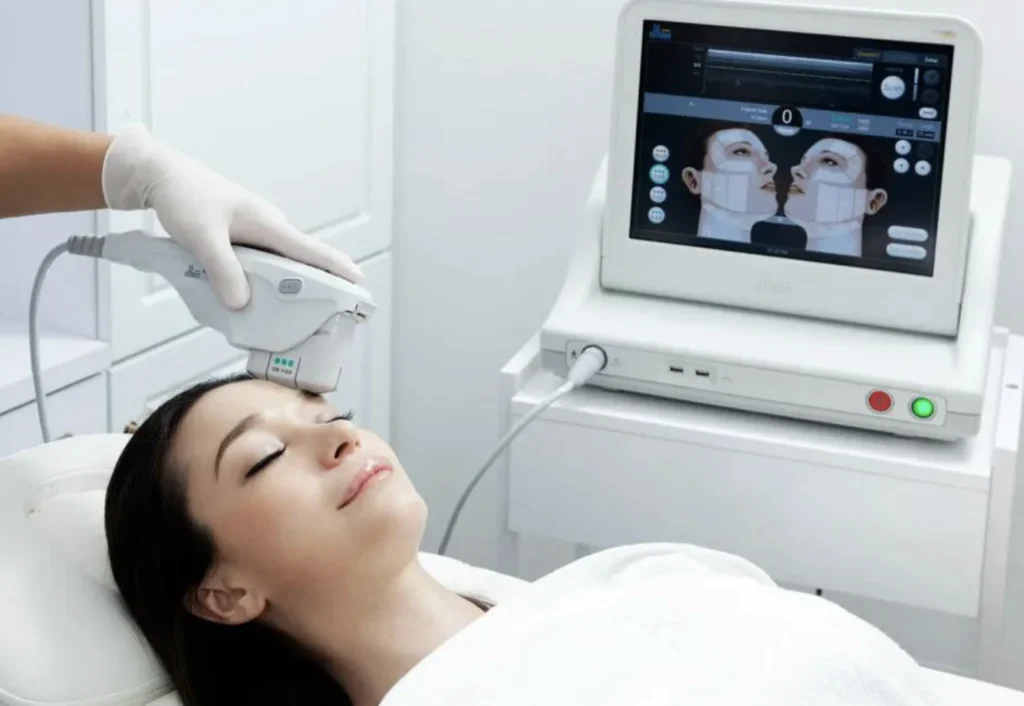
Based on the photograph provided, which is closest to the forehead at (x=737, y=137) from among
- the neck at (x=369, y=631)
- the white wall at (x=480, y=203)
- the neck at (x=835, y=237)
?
the neck at (x=835, y=237)

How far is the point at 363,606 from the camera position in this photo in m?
1.37

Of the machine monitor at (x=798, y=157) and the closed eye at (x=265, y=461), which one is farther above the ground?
the machine monitor at (x=798, y=157)

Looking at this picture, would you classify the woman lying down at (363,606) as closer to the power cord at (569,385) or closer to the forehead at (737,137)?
the power cord at (569,385)

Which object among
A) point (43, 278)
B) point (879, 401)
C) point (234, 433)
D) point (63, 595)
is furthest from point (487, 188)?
point (63, 595)

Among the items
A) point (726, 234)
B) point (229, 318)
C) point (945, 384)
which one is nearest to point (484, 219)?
point (726, 234)

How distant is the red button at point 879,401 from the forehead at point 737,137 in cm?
34

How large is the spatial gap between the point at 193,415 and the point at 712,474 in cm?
69

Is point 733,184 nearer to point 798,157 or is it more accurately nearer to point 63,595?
point 798,157

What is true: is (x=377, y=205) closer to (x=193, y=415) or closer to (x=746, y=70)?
(x=746, y=70)

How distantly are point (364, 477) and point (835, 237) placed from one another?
77 cm

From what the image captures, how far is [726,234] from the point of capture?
187 centimetres

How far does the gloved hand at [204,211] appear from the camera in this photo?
1.33 m

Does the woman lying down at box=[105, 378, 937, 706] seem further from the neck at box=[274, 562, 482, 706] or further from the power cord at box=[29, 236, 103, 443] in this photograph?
the power cord at box=[29, 236, 103, 443]

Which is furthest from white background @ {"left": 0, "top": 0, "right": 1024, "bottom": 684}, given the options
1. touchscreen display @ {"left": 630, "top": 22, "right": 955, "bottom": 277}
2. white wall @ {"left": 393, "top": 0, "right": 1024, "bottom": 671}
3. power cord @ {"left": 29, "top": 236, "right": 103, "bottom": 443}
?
power cord @ {"left": 29, "top": 236, "right": 103, "bottom": 443}
